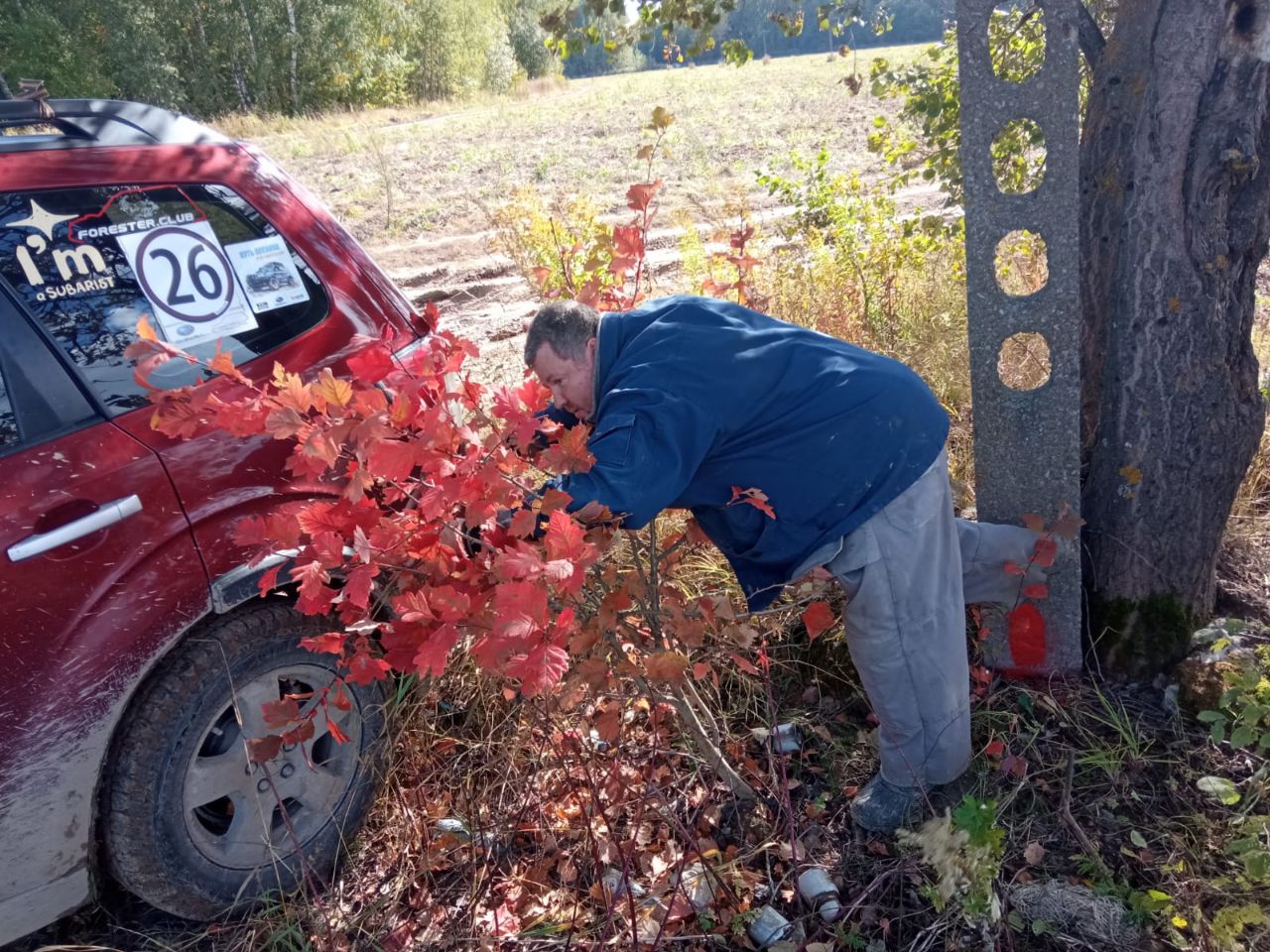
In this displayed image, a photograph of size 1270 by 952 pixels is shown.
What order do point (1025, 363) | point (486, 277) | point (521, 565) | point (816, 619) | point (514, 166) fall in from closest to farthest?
point (521, 565) → point (816, 619) → point (1025, 363) → point (486, 277) → point (514, 166)

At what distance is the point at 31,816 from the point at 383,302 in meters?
1.66

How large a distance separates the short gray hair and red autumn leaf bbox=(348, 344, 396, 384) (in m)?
0.36

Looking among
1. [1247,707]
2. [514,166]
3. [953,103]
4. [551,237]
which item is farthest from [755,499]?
[514,166]

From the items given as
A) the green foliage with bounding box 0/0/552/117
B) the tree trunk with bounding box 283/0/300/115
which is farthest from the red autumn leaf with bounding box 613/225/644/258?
the tree trunk with bounding box 283/0/300/115

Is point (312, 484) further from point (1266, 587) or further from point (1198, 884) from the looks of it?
point (1266, 587)

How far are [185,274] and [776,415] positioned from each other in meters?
1.65

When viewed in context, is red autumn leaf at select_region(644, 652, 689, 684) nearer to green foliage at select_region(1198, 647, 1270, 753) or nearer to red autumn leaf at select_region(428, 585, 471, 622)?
red autumn leaf at select_region(428, 585, 471, 622)

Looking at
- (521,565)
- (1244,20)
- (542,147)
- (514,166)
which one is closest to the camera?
(521,565)

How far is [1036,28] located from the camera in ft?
10.1

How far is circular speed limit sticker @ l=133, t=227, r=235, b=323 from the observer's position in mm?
2303

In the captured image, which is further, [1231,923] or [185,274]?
[185,274]

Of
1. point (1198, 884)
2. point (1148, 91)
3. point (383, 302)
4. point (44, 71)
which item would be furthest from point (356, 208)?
point (44, 71)

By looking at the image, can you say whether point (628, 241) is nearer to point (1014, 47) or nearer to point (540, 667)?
point (1014, 47)

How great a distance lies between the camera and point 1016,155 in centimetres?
321
